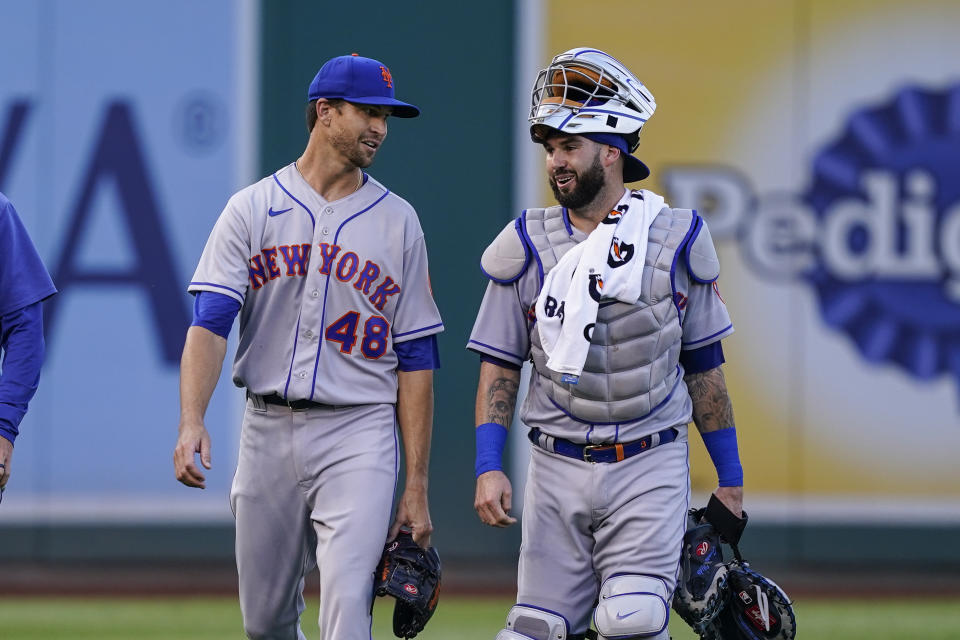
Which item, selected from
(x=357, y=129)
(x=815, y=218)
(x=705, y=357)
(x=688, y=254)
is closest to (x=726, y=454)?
(x=705, y=357)

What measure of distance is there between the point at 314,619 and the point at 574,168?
3.83 metres

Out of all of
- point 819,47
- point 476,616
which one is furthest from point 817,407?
point 476,616

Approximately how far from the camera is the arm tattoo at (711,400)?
4871 millimetres

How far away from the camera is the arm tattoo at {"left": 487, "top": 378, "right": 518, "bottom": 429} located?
4.80 m

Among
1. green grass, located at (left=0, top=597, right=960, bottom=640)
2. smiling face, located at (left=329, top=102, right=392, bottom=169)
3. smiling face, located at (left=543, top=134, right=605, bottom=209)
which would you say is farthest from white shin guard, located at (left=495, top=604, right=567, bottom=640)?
green grass, located at (left=0, top=597, right=960, bottom=640)

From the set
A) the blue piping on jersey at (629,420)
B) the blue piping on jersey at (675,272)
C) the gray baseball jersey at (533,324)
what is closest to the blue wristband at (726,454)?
the gray baseball jersey at (533,324)

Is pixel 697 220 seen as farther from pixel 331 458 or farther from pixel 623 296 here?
pixel 331 458

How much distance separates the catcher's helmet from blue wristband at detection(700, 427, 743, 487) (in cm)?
93

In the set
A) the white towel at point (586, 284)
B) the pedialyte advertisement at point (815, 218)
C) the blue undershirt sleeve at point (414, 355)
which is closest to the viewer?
the white towel at point (586, 284)

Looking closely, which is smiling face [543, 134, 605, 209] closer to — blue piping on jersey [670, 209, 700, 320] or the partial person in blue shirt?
blue piping on jersey [670, 209, 700, 320]

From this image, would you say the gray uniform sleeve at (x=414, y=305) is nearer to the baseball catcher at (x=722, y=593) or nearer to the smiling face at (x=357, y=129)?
the smiling face at (x=357, y=129)

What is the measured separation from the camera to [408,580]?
15.6 feet

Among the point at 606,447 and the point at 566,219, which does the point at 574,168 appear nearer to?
the point at 566,219

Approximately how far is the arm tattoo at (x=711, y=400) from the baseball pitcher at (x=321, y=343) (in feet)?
2.95
